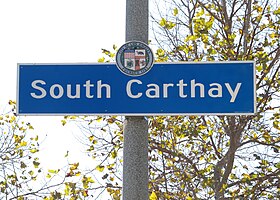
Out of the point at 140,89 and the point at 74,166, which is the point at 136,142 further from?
the point at 74,166

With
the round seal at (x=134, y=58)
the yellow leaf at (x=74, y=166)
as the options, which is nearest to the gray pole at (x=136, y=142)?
the round seal at (x=134, y=58)

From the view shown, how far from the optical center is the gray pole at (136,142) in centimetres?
330

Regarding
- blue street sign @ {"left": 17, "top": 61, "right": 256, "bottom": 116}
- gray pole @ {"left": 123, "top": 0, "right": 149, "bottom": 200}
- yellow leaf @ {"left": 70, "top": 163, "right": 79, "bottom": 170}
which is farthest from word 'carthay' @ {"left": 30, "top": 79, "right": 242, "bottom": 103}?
yellow leaf @ {"left": 70, "top": 163, "right": 79, "bottom": 170}

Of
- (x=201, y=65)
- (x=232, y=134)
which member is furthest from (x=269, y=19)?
(x=201, y=65)

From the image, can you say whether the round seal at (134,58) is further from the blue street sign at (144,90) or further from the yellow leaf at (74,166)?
the yellow leaf at (74,166)

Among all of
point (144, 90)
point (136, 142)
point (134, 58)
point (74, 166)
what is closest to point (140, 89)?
point (144, 90)

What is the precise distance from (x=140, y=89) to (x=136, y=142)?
0.85 ft

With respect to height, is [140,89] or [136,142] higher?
[140,89]

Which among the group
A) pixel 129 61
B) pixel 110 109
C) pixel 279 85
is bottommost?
pixel 110 109

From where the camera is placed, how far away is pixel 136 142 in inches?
132

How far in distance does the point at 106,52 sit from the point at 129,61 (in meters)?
5.76

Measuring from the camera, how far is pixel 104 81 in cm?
349

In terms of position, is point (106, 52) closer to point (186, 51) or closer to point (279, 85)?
point (186, 51)

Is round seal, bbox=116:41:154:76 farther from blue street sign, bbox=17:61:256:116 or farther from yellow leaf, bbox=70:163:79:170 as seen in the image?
yellow leaf, bbox=70:163:79:170
